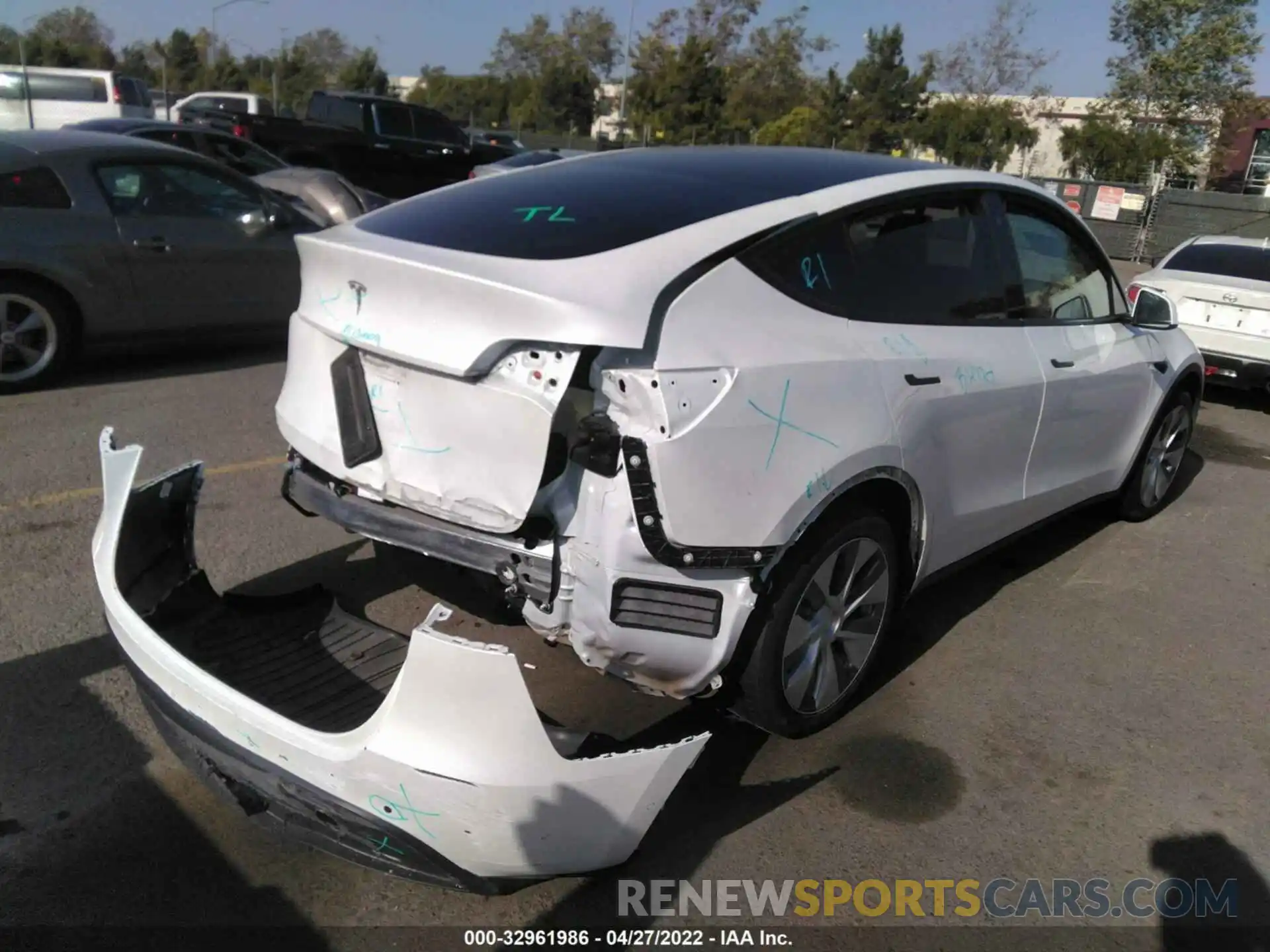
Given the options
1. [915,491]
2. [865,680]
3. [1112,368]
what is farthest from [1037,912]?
[1112,368]

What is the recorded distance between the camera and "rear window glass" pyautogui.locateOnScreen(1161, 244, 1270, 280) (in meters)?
8.96

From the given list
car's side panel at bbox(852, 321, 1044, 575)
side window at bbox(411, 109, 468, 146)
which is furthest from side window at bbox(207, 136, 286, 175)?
car's side panel at bbox(852, 321, 1044, 575)

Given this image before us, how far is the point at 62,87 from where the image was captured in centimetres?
2420

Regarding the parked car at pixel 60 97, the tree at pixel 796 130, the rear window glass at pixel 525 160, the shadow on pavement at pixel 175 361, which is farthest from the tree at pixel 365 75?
the shadow on pavement at pixel 175 361

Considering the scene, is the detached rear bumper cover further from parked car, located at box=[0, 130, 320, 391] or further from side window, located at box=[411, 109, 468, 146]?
side window, located at box=[411, 109, 468, 146]

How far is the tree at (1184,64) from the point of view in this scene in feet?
118

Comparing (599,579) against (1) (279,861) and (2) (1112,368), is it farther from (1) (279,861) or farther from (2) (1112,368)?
(2) (1112,368)

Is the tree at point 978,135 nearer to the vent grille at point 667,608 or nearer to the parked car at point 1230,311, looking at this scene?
the parked car at point 1230,311

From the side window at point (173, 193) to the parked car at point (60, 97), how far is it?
1804 cm

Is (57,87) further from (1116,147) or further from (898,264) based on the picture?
(1116,147)

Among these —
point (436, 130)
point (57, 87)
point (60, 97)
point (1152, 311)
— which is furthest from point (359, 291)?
point (57, 87)

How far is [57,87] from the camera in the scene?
949 inches

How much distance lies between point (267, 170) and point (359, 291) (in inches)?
466

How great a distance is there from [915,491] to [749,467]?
892 mm
